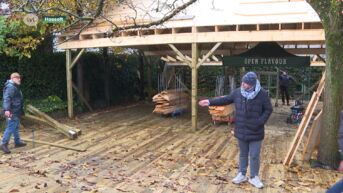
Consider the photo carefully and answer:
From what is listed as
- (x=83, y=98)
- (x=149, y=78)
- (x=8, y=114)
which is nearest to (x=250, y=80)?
(x=8, y=114)

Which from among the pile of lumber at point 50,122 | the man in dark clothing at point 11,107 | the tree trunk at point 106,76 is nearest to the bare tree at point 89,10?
the man in dark clothing at point 11,107

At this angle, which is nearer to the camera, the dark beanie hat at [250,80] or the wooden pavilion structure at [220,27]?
the dark beanie hat at [250,80]

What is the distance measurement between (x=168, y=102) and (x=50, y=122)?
477cm

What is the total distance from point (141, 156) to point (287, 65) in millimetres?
5331

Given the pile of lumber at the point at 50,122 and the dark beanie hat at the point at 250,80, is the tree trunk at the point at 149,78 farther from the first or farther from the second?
the dark beanie hat at the point at 250,80

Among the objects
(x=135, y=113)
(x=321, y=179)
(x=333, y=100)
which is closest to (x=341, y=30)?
Result: (x=333, y=100)

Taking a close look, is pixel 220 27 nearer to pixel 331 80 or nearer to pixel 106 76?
pixel 331 80

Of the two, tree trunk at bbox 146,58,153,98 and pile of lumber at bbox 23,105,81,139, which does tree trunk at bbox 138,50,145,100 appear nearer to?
tree trunk at bbox 146,58,153,98

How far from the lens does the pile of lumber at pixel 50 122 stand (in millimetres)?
11123

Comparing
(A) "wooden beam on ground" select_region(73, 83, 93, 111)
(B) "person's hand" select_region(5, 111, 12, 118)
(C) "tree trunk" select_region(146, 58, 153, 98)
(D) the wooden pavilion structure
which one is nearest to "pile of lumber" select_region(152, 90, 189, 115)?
(A) "wooden beam on ground" select_region(73, 83, 93, 111)

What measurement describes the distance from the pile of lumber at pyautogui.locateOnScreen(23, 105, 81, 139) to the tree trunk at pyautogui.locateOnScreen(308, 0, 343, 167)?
249 inches

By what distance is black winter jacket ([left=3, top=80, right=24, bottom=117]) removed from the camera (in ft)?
31.4

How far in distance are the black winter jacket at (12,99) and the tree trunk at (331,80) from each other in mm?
6754

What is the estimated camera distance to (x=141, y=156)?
9.13 metres
